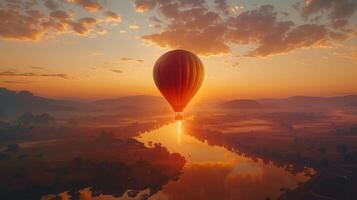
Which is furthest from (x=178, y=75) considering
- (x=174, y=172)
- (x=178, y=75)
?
(x=174, y=172)

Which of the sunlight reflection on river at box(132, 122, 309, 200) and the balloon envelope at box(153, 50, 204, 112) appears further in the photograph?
the sunlight reflection on river at box(132, 122, 309, 200)

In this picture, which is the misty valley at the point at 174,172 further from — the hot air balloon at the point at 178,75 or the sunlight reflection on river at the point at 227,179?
the hot air balloon at the point at 178,75

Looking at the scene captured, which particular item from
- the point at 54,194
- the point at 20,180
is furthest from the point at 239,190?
the point at 20,180

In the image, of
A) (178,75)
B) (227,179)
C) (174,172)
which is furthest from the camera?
(174,172)

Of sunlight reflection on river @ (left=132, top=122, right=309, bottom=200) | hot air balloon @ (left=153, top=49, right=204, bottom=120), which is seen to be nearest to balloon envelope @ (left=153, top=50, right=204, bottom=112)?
hot air balloon @ (left=153, top=49, right=204, bottom=120)

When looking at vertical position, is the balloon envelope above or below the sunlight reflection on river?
above

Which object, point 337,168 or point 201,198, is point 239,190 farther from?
point 337,168

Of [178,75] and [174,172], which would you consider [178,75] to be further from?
[174,172]

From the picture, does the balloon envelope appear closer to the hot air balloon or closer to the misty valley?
the hot air balloon
